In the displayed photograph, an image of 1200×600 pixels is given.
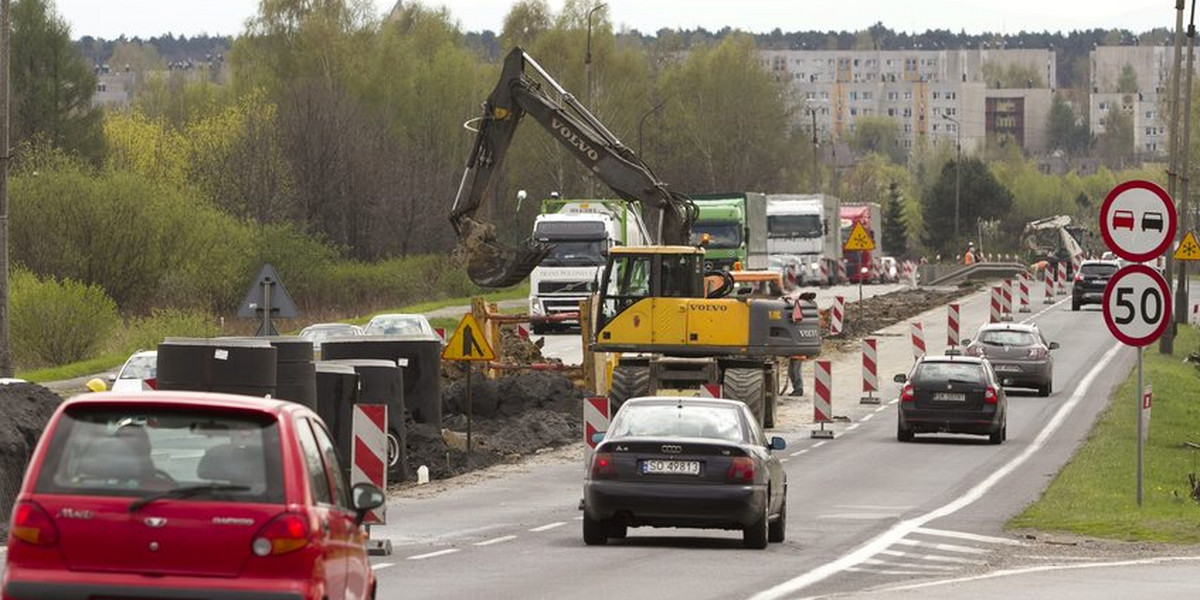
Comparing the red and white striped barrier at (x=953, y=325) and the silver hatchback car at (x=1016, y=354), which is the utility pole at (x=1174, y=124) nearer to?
the red and white striped barrier at (x=953, y=325)

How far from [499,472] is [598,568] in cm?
1316

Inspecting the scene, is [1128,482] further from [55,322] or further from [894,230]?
[894,230]

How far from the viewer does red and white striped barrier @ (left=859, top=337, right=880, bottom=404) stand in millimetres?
44969

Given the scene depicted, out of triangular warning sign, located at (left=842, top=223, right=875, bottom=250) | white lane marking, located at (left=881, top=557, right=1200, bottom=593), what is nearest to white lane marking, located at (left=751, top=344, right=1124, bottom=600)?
white lane marking, located at (left=881, top=557, right=1200, bottom=593)

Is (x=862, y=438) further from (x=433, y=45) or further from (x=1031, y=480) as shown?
(x=433, y=45)

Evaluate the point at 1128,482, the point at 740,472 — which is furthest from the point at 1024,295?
the point at 740,472

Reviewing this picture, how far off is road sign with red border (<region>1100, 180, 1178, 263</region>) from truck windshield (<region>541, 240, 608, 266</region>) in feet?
124

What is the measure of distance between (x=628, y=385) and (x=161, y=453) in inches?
1025

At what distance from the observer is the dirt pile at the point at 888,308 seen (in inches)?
2633

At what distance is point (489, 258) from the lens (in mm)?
41250

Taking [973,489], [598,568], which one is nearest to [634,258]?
[973,489]

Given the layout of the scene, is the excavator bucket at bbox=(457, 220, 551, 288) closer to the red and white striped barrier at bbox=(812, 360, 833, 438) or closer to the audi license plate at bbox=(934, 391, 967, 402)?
the red and white striped barrier at bbox=(812, 360, 833, 438)

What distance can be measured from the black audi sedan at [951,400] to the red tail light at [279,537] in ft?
88.4

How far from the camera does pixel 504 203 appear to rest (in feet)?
365
